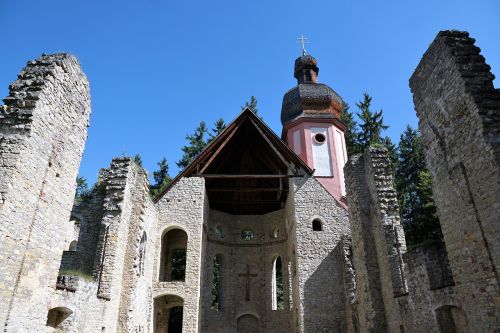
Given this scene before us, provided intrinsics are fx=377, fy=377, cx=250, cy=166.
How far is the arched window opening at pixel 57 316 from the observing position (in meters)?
9.56

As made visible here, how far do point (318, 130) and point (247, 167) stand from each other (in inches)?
225

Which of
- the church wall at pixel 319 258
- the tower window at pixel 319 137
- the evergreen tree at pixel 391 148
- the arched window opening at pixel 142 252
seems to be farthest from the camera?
the evergreen tree at pixel 391 148

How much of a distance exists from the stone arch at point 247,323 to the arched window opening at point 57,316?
12493 millimetres

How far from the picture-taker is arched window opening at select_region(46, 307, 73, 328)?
9562mm

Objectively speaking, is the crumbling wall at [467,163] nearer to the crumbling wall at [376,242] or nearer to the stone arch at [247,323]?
the crumbling wall at [376,242]

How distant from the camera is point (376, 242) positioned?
38.8 feet

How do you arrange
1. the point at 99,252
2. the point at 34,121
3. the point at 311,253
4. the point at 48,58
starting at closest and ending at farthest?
the point at 34,121
the point at 48,58
the point at 99,252
the point at 311,253

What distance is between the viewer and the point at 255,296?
21172 mm

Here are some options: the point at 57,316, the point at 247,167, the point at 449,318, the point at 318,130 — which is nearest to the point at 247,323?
the point at 247,167

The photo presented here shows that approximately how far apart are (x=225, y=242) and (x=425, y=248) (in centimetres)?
1428

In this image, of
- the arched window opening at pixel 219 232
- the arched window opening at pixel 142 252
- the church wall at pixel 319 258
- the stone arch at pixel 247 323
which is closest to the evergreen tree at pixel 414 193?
the church wall at pixel 319 258

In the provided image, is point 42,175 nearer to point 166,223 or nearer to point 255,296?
point 166,223

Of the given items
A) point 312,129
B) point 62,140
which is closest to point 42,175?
point 62,140

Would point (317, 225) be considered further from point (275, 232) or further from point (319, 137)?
point (319, 137)
